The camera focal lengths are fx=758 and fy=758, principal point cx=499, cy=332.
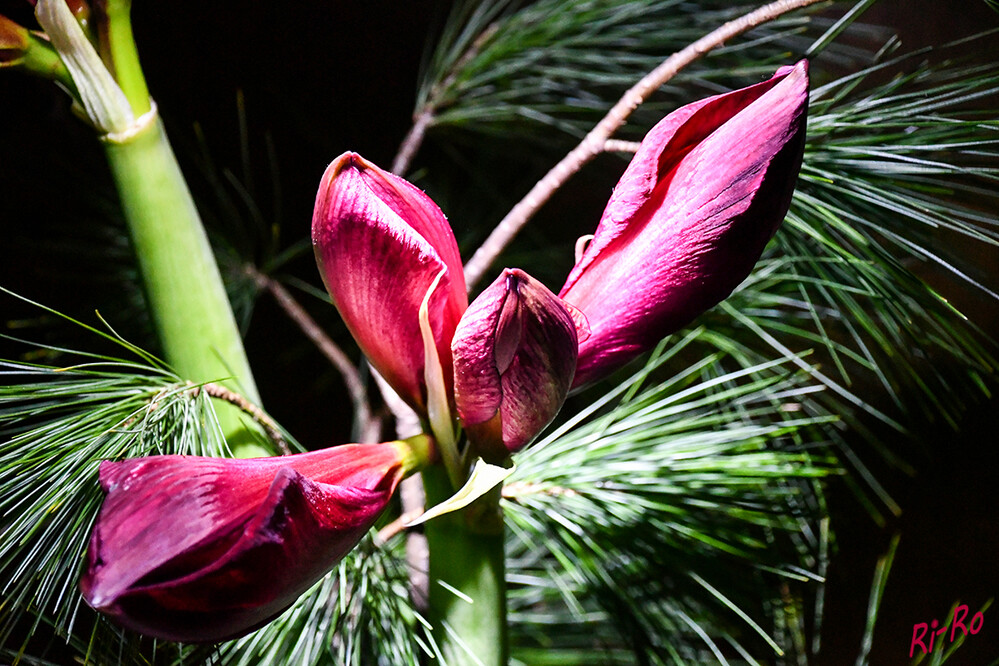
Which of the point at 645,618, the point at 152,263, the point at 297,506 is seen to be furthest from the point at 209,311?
the point at 645,618

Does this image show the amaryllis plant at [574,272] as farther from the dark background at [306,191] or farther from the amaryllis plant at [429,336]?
the dark background at [306,191]

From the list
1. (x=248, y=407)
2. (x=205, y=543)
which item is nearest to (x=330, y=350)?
(x=248, y=407)

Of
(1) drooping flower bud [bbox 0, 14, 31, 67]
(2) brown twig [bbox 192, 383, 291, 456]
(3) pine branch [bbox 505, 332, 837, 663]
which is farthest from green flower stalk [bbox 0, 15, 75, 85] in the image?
(3) pine branch [bbox 505, 332, 837, 663]

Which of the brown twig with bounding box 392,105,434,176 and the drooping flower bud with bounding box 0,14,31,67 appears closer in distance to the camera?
the drooping flower bud with bounding box 0,14,31,67

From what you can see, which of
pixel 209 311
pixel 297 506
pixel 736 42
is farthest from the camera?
pixel 736 42

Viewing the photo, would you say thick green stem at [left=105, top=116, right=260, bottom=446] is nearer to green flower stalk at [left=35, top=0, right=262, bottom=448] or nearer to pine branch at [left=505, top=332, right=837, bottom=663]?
green flower stalk at [left=35, top=0, right=262, bottom=448]

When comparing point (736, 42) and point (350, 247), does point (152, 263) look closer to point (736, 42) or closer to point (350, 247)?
point (350, 247)
